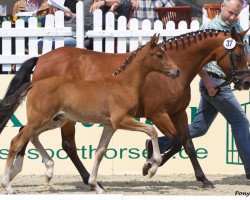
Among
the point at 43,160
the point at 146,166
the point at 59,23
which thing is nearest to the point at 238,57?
the point at 146,166

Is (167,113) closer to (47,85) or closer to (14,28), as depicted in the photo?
(47,85)

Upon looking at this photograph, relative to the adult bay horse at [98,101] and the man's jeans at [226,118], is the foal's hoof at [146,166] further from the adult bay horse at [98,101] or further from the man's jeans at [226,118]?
the adult bay horse at [98,101]

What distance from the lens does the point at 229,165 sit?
36.6ft

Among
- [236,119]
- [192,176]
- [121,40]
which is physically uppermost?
[121,40]

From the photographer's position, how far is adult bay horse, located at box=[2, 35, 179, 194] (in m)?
8.79

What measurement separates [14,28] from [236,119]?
10.4 feet

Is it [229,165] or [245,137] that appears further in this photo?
[229,165]

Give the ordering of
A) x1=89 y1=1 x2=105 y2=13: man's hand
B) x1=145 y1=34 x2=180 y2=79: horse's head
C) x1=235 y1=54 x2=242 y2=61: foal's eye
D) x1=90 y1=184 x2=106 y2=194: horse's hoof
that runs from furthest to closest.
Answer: x1=89 y1=1 x2=105 y2=13: man's hand, x1=235 y1=54 x2=242 y2=61: foal's eye, x1=90 y1=184 x2=106 y2=194: horse's hoof, x1=145 y1=34 x2=180 y2=79: horse's head

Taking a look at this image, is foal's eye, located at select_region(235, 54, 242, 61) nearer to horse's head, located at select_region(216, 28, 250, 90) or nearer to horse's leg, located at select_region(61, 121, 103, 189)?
horse's head, located at select_region(216, 28, 250, 90)

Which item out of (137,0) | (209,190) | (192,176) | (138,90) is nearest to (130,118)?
(138,90)

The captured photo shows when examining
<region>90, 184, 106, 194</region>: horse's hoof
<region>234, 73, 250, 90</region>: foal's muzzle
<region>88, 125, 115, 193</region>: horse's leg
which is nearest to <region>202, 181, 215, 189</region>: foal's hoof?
<region>234, 73, 250, 90</region>: foal's muzzle

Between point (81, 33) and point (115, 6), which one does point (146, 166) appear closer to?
point (81, 33)

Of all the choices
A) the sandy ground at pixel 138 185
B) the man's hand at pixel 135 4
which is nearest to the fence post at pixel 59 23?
the man's hand at pixel 135 4

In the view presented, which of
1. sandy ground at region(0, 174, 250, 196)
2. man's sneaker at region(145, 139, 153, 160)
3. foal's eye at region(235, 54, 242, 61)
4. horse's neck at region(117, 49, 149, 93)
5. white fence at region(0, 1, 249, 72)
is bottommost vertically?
sandy ground at region(0, 174, 250, 196)
